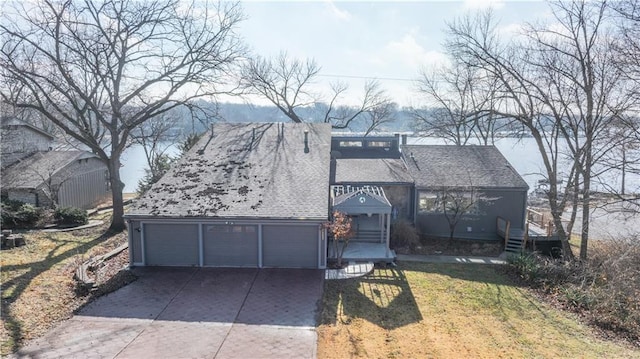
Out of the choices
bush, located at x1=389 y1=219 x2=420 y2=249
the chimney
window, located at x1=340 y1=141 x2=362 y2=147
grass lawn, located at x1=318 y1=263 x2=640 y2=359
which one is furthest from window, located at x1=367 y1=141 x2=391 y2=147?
grass lawn, located at x1=318 y1=263 x2=640 y2=359

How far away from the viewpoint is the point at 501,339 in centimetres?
994

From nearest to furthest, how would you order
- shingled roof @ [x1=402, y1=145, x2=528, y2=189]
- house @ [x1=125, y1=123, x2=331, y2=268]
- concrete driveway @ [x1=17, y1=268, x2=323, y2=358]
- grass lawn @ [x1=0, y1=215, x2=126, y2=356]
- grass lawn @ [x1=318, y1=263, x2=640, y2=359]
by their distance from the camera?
concrete driveway @ [x1=17, y1=268, x2=323, y2=358], grass lawn @ [x1=318, y1=263, x2=640, y2=359], grass lawn @ [x1=0, y1=215, x2=126, y2=356], house @ [x1=125, y1=123, x2=331, y2=268], shingled roof @ [x1=402, y1=145, x2=528, y2=189]

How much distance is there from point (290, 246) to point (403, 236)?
236 inches

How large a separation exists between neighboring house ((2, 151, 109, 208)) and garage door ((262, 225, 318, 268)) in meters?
14.8

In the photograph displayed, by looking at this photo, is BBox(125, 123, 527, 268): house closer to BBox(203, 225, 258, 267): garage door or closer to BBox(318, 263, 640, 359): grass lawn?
BBox(203, 225, 258, 267): garage door

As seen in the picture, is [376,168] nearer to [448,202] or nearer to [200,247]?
[448,202]

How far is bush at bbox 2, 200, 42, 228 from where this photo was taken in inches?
722

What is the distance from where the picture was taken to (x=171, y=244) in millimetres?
14609

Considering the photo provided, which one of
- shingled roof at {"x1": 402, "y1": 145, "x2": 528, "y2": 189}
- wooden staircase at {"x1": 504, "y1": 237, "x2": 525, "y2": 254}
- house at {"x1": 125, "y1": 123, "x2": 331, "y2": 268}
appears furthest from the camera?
shingled roof at {"x1": 402, "y1": 145, "x2": 528, "y2": 189}

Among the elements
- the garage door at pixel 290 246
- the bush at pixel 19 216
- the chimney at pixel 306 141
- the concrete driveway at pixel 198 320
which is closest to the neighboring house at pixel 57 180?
the bush at pixel 19 216

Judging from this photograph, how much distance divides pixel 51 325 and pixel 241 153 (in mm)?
10280

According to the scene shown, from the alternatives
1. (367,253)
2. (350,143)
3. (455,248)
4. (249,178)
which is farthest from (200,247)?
(350,143)

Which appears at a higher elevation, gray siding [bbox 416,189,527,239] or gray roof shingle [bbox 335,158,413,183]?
gray roof shingle [bbox 335,158,413,183]

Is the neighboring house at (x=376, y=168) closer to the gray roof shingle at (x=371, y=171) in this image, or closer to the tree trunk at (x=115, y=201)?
the gray roof shingle at (x=371, y=171)
